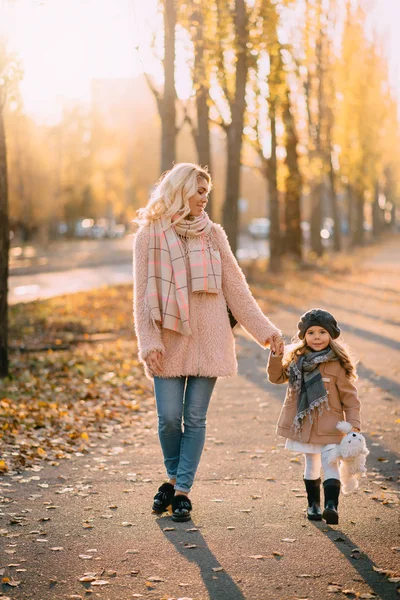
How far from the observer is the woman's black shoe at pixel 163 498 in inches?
237

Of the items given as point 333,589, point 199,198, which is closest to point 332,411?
point 333,589

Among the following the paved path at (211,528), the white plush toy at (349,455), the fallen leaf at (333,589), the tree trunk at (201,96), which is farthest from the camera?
the tree trunk at (201,96)

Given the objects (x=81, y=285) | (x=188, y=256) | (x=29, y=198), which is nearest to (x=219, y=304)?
(x=188, y=256)

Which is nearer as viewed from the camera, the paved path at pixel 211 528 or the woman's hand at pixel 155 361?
the paved path at pixel 211 528

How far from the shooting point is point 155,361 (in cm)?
568

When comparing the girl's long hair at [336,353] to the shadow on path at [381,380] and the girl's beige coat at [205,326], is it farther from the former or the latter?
the shadow on path at [381,380]

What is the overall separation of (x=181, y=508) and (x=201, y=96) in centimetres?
1433

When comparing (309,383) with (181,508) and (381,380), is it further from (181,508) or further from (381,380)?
(381,380)

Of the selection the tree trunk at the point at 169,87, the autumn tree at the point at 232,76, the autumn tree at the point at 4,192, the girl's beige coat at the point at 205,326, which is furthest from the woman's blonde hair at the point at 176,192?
the autumn tree at the point at 232,76

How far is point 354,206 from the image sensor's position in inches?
2285

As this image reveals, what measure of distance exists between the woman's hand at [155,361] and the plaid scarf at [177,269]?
6.6 inches

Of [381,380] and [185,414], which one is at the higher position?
[185,414]

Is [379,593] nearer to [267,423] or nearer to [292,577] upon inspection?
[292,577]

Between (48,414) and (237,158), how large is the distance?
12.0 m
